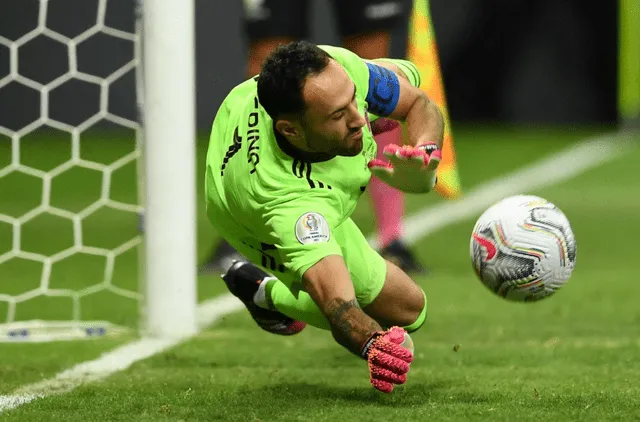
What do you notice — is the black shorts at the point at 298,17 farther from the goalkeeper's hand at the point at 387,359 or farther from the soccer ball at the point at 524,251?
the goalkeeper's hand at the point at 387,359

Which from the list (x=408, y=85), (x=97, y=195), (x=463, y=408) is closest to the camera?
(x=463, y=408)

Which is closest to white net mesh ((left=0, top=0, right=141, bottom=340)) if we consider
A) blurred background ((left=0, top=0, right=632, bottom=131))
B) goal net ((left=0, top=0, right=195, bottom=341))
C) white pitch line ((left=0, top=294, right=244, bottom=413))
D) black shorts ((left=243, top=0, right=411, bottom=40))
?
goal net ((left=0, top=0, right=195, bottom=341))

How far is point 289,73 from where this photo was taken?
3125mm

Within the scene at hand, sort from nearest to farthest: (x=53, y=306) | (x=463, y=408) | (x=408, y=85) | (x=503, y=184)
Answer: (x=463, y=408) < (x=408, y=85) < (x=53, y=306) < (x=503, y=184)

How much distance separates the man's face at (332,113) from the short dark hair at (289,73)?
0.06 feet

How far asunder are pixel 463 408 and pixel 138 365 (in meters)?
1.19

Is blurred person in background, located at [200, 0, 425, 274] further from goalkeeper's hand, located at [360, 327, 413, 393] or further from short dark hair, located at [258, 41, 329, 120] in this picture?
goalkeeper's hand, located at [360, 327, 413, 393]

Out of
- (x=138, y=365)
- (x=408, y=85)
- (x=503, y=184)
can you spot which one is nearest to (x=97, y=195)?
(x=503, y=184)

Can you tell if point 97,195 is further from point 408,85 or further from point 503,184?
point 408,85

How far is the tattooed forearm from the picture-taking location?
311cm

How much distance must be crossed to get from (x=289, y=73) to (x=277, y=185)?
1.03ft

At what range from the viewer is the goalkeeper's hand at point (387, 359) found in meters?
3.05

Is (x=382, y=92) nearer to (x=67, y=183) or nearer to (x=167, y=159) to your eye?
(x=167, y=159)

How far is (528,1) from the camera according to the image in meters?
12.6
